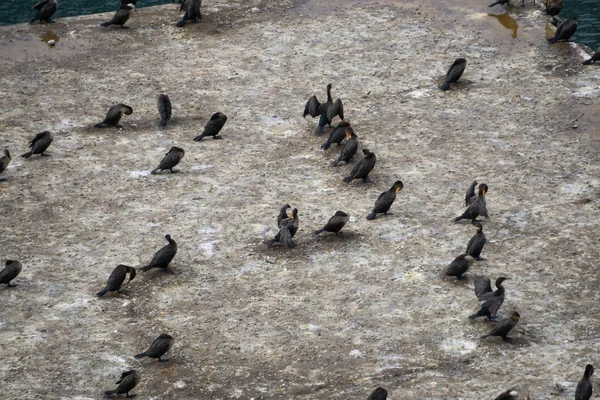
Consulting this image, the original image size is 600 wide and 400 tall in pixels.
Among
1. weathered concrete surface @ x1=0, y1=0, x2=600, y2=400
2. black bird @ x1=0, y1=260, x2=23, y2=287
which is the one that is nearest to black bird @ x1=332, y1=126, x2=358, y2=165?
weathered concrete surface @ x1=0, y1=0, x2=600, y2=400

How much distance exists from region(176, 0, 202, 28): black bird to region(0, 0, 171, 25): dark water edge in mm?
7565

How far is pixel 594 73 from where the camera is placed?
24562mm

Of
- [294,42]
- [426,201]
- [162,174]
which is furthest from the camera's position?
[294,42]

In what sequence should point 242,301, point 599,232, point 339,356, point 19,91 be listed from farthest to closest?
1. point 19,91
2. point 599,232
3. point 242,301
4. point 339,356

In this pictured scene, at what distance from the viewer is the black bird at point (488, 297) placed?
15.2 metres

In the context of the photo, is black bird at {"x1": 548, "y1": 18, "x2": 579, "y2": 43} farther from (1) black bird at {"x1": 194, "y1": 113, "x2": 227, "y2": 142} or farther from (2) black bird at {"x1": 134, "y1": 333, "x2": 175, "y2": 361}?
(2) black bird at {"x1": 134, "y1": 333, "x2": 175, "y2": 361}

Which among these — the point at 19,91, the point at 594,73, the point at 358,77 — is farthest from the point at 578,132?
the point at 19,91

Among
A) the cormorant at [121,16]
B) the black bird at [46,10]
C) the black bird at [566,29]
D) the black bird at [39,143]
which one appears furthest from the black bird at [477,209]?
the black bird at [46,10]

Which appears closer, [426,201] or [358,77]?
[426,201]

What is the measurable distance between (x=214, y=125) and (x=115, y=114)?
225 centimetres

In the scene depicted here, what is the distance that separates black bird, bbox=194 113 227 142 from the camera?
22.2 m

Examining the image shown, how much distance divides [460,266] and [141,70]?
12.3 metres

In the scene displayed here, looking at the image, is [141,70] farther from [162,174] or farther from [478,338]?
[478,338]

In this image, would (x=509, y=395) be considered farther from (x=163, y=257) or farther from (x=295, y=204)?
(x=295, y=204)
